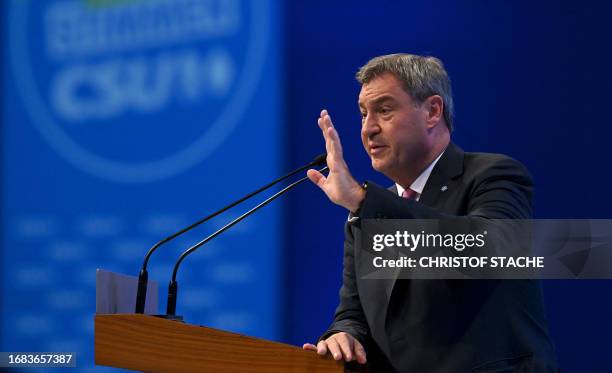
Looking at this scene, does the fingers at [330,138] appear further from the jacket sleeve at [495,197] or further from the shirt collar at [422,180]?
the shirt collar at [422,180]

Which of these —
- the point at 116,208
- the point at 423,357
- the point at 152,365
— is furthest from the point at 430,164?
the point at 116,208

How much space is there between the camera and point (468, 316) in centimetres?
192

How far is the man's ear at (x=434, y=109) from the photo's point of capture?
2.32 metres

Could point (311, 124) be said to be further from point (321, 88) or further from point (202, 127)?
point (202, 127)

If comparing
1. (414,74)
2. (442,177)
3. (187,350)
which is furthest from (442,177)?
(187,350)

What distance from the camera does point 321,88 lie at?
352 cm

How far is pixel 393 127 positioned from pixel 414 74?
0.56ft

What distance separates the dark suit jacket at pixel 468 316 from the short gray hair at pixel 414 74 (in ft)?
1.05

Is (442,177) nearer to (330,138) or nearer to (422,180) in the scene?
(422,180)

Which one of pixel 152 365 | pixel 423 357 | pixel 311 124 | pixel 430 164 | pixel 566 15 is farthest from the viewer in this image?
pixel 311 124

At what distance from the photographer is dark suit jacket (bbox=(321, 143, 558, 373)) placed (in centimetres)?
188

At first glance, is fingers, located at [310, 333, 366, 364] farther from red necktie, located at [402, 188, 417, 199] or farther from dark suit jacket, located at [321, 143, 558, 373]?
red necktie, located at [402, 188, 417, 199]

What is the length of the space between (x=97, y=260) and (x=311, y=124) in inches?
46.2

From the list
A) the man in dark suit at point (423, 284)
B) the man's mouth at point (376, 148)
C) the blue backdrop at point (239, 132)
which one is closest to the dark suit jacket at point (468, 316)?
the man in dark suit at point (423, 284)
